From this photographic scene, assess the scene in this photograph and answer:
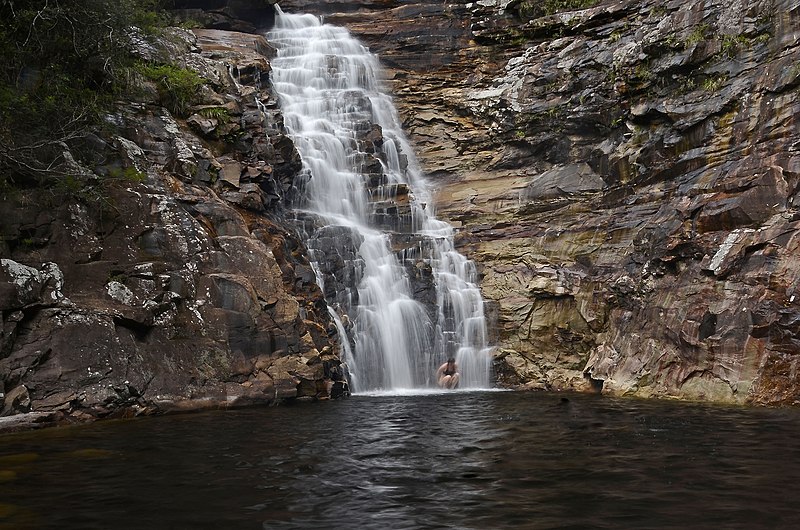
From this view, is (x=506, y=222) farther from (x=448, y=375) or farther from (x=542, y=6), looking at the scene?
(x=542, y=6)

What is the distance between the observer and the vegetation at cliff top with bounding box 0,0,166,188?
13.3 meters

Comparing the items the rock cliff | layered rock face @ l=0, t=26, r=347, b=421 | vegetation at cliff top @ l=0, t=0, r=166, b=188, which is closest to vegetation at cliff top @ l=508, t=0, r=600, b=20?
the rock cliff

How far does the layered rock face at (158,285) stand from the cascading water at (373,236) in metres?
1.46

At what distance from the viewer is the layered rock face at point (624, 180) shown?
15.7m

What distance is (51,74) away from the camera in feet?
48.4

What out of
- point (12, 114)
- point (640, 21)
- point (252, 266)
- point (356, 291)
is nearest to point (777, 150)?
point (640, 21)

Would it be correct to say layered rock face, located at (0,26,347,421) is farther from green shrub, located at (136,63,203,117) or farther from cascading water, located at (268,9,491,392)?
cascading water, located at (268,9,491,392)

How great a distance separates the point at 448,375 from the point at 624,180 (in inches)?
360

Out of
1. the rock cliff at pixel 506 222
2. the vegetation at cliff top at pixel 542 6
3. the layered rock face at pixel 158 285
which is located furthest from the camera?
the vegetation at cliff top at pixel 542 6

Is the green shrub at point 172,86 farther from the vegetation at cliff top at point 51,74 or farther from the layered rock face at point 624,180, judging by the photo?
the layered rock face at point 624,180

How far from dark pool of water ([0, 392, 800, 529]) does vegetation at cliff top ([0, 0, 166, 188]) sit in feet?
20.8

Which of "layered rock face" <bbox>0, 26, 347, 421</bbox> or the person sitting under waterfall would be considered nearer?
"layered rock face" <bbox>0, 26, 347, 421</bbox>

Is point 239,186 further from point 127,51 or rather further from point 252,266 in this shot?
point 127,51

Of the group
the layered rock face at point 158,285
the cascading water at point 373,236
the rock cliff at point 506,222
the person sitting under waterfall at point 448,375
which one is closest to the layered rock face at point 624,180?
the rock cliff at point 506,222
